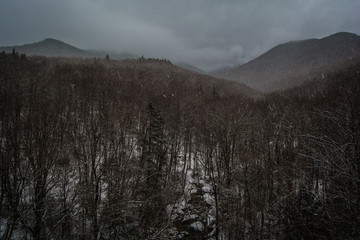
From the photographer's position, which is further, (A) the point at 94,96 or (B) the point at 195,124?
(B) the point at 195,124

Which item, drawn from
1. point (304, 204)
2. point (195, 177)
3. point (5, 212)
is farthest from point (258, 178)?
point (5, 212)

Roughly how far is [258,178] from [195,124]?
12801 millimetres

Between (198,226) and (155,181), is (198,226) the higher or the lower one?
the lower one

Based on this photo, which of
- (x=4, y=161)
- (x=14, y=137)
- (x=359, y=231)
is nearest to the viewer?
(x=359, y=231)

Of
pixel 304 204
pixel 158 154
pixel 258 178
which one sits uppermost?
pixel 158 154

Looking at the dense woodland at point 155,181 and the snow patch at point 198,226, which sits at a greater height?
the dense woodland at point 155,181

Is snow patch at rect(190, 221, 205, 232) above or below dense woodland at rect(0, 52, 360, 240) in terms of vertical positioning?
below

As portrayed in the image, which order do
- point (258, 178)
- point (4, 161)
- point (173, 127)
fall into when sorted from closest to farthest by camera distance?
point (4, 161)
point (258, 178)
point (173, 127)

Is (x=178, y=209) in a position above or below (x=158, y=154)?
below

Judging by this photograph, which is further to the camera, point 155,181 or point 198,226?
point 155,181

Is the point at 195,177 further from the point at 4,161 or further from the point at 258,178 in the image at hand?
the point at 4,161

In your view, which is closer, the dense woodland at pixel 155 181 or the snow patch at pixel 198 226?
the dense woodland at pixel 155 181

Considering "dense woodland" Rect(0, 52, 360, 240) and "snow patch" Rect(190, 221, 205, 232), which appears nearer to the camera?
"dense woodland" Rect(0, 52, 360, 240)

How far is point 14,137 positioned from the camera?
27.2 ft
